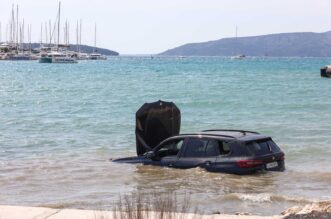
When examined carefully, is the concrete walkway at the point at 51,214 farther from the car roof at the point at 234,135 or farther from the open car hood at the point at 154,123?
the open car hood at the point at 154,123

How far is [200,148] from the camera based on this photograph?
15.1 meters

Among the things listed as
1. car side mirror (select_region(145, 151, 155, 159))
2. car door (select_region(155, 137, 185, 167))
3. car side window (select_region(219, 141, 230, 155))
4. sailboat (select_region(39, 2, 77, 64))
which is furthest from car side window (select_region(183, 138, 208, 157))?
sailboat (select_region(39, 2, 77, 64))

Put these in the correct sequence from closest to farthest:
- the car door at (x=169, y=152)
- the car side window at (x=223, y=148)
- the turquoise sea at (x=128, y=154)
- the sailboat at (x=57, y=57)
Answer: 1. the turquoise sea at (x=128, y=154)
2. the car side window at (x=223, y=148)
3. the car door at (x=169, y=152)
4. the sailboat at (x=57, y=57)

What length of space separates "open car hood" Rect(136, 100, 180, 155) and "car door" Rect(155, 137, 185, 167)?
1063 mm

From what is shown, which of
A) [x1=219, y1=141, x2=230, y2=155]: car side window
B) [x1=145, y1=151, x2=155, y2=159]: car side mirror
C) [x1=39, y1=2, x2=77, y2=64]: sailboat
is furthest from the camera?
[x1=39, y1=2, x2=77, y2=64]: sailboat

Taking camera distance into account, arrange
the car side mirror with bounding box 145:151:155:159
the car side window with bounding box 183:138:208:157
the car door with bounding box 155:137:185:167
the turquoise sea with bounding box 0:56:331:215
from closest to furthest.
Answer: the turquoise sea with bounding box 0:56:331:215, the car side window with bounding box 183:138:208:157, the car door with bounding box 155:137:185:167, the car side mirror with bounding box 145:151:155:159

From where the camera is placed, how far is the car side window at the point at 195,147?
15.0m

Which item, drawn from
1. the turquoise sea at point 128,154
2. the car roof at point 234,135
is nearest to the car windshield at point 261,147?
the car roof at point 234,135

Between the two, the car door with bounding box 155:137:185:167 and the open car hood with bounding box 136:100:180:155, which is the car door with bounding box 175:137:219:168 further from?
the open car hood with bounding box 136:100:180:155

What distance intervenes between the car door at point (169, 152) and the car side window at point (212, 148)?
28.1 inches

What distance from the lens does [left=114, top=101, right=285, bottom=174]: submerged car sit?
1418 cm

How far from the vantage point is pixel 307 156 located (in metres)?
18.5

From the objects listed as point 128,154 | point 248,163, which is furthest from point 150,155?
point 128,154

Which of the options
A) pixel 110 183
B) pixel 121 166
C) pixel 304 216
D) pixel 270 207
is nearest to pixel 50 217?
pixel 304 216
